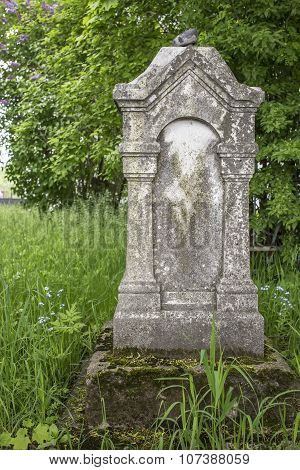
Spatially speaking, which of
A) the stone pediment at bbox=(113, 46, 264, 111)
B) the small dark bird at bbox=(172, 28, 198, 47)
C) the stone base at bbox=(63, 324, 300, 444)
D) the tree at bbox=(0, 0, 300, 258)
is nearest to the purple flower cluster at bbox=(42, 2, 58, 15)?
the tree at bbox=(0, 0, 300, 258)

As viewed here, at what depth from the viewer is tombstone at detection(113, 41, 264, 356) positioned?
2891 mm

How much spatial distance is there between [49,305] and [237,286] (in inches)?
52.7

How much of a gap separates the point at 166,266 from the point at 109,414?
0.86 m

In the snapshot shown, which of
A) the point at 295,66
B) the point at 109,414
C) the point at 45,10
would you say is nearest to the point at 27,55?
the point at 45,10

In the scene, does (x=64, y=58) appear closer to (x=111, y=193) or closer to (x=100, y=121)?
(x=100, y=121)

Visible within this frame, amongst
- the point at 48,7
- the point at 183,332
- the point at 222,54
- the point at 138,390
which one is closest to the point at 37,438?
the point at 138,390

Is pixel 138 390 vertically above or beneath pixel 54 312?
beneath

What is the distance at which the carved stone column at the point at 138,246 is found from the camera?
2.91 metres

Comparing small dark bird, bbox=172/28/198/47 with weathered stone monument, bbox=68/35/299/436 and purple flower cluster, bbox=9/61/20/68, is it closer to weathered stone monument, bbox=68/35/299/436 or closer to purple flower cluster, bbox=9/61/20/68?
weathered stone monument, bbox=68/35/299/436

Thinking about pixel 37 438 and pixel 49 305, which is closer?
pixel 37 438

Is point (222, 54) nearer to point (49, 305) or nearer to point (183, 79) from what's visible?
point (183, 79)

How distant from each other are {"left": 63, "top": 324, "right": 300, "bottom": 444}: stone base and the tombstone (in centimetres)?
27

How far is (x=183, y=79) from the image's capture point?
2.88m

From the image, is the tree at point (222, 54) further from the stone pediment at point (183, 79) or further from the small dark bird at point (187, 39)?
the stone pediment at point (183, 79)
